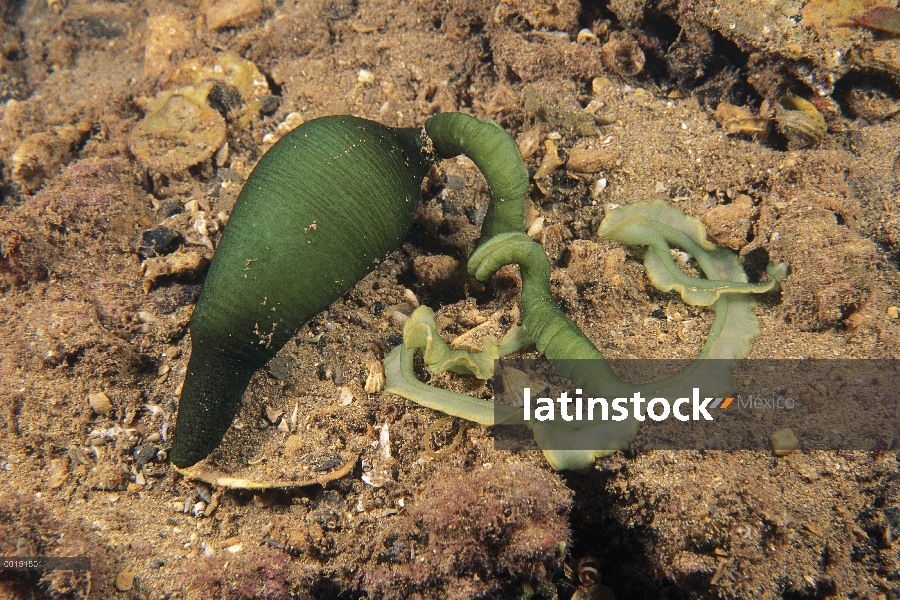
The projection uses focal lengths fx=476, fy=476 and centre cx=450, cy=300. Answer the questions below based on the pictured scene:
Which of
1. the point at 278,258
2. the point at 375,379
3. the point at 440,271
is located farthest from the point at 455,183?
the point at 375,379

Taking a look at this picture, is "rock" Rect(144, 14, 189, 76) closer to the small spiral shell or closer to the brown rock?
the brown rock

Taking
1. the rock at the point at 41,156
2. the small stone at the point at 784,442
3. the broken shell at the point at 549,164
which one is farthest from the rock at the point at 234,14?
the small stone at the point at 784,442

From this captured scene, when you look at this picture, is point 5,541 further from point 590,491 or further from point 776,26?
point 776,26

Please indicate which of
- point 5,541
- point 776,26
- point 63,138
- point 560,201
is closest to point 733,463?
point 560,201

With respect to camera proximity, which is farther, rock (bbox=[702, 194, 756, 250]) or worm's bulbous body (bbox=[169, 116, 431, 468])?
rock (bbox=[702, 194, 756, 250])

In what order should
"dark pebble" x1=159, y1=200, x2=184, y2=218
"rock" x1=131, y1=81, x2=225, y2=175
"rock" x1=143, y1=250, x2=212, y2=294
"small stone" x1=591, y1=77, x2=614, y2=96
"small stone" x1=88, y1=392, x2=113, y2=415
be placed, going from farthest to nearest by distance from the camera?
1. "small stone" x1=591, y1=77, x2=614, y2=96
2. "rock" x1=131, y1=81, x2=225, y2=175
3. "dark pebble" x1=159, y1=200, x2=184, y2=218
4. "rock" x1=143, y1=250, x2=212, y2=294
5. "small stone" x1=88, y1=392, x2=113, y2=415

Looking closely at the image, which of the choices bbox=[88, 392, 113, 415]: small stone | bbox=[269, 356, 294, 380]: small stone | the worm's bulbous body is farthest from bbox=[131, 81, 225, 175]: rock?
bbox=[269, 356, 294, 380]: small stone

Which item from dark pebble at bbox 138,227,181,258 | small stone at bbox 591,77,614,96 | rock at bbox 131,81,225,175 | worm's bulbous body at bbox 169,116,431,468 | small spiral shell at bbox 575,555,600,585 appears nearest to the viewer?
small spiral shell at bbox 575,555,600,585
